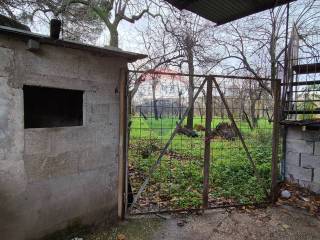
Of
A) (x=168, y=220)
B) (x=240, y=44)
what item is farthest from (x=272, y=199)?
(x=240, y=44)

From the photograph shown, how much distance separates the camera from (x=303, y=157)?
186 inches

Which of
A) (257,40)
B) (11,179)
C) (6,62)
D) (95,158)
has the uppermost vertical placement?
(257,40)

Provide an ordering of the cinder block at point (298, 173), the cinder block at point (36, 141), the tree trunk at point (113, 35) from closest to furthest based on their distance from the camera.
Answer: the cinder block at point (36, 141) → the cinder block at point (298, 173) → the tree trunk at point (113, 35)

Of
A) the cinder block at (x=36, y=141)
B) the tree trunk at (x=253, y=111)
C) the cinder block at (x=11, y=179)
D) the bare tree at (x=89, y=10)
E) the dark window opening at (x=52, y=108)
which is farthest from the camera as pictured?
the bare tree at (x=89, y=10)

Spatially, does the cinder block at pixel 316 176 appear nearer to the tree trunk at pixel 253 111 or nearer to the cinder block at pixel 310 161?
the cinder block at pixel 310 161

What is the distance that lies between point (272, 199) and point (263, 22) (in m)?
10.5

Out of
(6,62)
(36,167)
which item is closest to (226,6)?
(6,62)

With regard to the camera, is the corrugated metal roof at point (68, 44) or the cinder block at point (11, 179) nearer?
the corrugated metal roof at point (68, 44)

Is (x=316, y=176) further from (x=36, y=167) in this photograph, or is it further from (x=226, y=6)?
(x=36, y=167)

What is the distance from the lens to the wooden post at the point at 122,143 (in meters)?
3.59

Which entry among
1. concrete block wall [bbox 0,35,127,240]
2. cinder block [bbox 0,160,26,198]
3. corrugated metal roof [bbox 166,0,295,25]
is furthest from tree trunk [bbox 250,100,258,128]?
cinder block [bbox 0,160,26,198]

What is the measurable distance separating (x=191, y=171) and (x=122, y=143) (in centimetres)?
298

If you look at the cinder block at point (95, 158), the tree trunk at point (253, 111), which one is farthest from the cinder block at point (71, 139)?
the tree trunk at point (253, 111)

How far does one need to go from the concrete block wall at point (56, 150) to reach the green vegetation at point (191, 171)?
101cm
